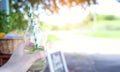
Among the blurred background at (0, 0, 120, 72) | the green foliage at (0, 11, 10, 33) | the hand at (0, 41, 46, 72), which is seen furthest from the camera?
the blurred background at (0, 0, 120, 72)

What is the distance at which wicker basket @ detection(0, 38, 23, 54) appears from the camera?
2.77 meters

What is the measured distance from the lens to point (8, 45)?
2809mm

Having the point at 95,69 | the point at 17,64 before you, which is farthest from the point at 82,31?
the point at 17,64

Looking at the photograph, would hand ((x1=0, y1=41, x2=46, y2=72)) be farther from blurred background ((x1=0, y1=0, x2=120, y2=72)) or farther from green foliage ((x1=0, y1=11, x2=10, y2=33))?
blurred background ((x1=0, y1=0, x2=120, y2=72))

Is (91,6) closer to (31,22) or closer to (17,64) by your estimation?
(31,22)

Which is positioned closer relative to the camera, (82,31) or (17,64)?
(17,64)

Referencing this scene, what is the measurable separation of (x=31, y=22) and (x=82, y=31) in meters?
2.74

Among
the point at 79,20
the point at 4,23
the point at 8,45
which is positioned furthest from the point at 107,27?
the point at 8,45

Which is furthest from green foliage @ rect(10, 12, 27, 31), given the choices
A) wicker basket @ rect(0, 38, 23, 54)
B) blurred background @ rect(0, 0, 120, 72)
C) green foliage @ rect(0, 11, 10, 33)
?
wicker basket @ rect(0, 38, 23, 54)

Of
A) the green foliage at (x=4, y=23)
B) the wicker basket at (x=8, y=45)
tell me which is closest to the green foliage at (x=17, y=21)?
the green foliage at (x=4, y=23)

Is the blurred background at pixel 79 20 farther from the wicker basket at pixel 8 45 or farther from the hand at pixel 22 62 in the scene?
the hand at pixel 22 62

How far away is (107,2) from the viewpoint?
14.6ft

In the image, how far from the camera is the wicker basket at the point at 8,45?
2770 mm

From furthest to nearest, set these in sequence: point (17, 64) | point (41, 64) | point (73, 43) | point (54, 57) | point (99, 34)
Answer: point (73, 43)
point (99, 34)
point (54, 57)
point (41, 64)
point (17, 64)
